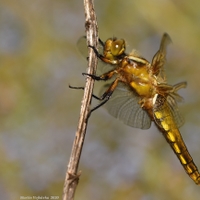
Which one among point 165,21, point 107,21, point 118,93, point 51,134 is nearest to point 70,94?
point 51,134

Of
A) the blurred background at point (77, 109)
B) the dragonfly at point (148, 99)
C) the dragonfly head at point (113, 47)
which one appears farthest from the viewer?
the blurred background at point (77, 109)

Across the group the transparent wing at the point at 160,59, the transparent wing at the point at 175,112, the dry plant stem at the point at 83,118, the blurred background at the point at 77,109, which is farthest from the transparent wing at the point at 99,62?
the blurred background at the point at 77,109

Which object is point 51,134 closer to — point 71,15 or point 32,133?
point 32,133

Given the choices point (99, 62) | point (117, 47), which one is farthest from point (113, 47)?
point (99, 62)

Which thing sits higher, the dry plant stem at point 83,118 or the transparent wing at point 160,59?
the transparent wing at point 160,59

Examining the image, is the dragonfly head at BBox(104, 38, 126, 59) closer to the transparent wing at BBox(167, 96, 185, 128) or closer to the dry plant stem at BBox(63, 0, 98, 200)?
the transparent wing at BBox(167, 96, 185, 128)

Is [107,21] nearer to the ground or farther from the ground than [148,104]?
farther from the ground

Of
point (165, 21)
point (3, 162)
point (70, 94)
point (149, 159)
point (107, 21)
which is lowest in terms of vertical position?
point (149, 159)

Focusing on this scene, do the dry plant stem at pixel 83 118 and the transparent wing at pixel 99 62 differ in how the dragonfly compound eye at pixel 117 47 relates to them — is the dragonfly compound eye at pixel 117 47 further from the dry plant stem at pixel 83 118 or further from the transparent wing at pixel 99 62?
the dry plant stem at pixel 83 118
